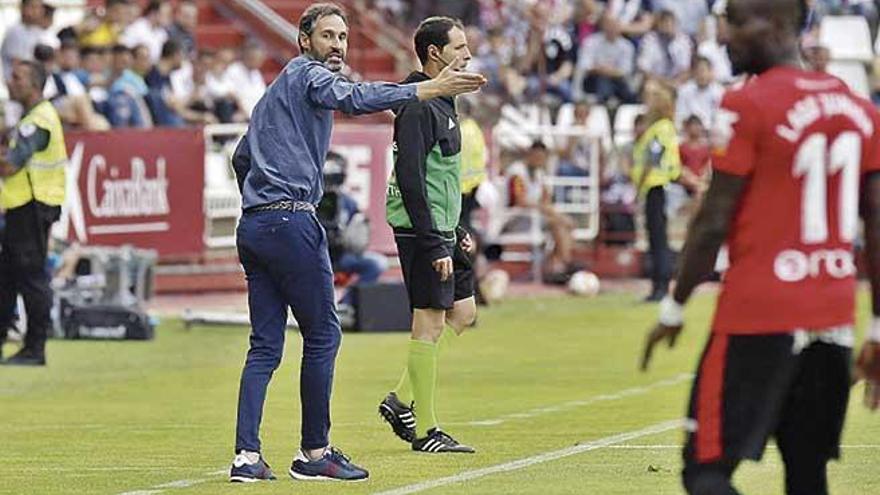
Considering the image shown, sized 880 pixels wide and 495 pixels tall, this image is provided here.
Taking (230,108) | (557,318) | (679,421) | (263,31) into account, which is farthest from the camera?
(263,31)

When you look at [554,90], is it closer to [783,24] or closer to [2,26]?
[2,26]

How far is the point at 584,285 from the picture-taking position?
83.8 feet

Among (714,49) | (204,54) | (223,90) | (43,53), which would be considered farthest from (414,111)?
(714,49)

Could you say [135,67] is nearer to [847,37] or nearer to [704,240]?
[847,37]

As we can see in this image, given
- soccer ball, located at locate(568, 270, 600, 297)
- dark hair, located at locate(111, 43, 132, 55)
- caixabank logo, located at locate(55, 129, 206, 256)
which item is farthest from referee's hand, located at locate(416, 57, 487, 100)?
soccer ball, located at locate(568, 270, 600, 297)

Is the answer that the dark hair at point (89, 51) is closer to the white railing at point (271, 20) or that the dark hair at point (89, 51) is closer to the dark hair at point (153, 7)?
the dark hair at point (153, 7)

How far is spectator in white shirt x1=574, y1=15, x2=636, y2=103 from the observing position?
31.0m

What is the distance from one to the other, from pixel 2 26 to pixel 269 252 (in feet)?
55.5

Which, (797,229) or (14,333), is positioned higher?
(797,229)

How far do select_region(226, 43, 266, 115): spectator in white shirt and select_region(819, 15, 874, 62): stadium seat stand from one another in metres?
8.59

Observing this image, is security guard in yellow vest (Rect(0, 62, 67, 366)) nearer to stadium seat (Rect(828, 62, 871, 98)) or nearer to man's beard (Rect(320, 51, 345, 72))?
man's beard (Rect(320, 51, 345, 72))

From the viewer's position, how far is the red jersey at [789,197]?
6.98 metres

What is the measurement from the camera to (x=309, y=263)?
10.5 m

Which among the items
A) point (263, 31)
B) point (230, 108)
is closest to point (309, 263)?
point (230, 108)
